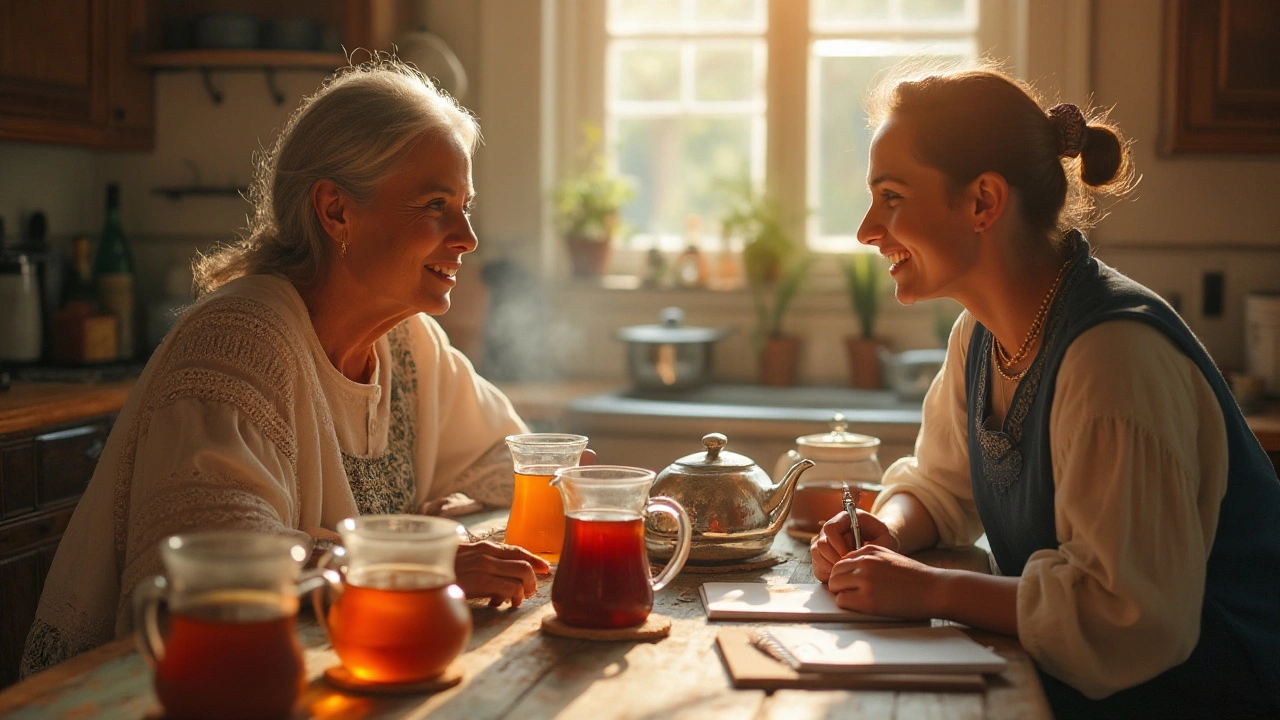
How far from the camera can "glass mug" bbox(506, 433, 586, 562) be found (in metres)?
1.59

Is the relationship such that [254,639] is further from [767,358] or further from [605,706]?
[767,358]

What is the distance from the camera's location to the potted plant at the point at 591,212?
374cm

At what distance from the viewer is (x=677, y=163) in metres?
3.97

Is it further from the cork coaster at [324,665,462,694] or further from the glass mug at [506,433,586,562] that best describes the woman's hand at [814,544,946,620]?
the cork coaster at [324,665,462,694]

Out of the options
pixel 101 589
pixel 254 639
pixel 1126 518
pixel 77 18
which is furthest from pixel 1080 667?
pixel 77 18

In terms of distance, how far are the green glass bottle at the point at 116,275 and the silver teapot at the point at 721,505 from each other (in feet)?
7.63

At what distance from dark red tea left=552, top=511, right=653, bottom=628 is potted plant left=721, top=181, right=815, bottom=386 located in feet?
7.96

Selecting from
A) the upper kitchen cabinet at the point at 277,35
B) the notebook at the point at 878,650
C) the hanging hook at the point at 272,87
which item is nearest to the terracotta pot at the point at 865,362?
the upper kitchen cabinet at the point at 277,35

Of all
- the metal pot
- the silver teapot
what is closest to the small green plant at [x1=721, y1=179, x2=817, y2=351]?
the metal pot

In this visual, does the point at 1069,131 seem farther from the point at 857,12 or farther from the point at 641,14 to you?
the point at 641,14

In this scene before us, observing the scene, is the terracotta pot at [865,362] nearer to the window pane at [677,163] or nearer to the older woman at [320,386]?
the window pane at [677,163]

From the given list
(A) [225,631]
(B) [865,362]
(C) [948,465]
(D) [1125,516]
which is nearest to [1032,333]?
(C) [948,465]

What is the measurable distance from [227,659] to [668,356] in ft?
8.55

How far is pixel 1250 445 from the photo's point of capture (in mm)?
1554
